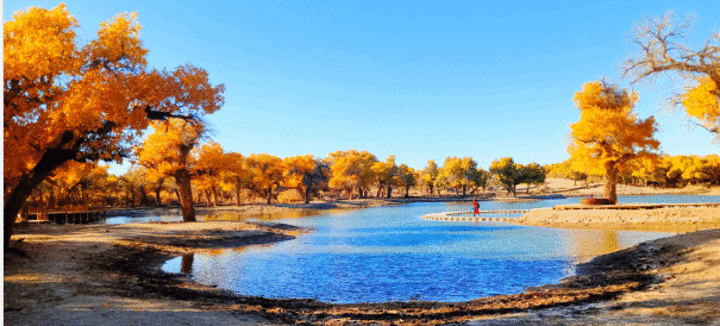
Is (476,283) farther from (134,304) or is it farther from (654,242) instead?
(134,304)

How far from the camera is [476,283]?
13.3 meters

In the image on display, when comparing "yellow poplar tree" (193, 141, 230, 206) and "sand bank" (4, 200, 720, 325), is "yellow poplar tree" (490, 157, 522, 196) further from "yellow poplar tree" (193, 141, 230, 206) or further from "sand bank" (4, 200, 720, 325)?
"sand bank" (4, 200, 720, 325)

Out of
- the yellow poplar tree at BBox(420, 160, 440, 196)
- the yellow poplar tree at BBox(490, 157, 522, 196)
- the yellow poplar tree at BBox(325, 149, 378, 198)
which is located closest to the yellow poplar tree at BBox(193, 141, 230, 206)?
the yellow poplar tree at BBox(325, 149, 378, 198)

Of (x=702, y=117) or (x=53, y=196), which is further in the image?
(x=53, y=196)

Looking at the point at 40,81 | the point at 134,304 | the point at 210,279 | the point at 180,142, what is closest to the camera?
the point at 134,304

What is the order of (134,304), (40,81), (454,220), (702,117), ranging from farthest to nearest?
(454,220) < (702,117) < (40,81) < (134,304)

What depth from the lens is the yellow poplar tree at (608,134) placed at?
113 ft

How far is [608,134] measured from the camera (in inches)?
1363

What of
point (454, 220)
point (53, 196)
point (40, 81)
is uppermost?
point (40, 81)

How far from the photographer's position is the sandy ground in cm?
791

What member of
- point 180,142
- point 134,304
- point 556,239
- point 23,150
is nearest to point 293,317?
point 134,304

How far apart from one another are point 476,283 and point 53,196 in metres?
47.7

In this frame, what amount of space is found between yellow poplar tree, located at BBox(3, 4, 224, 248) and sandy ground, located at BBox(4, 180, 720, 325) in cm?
332

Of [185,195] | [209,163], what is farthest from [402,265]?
[185,195]
